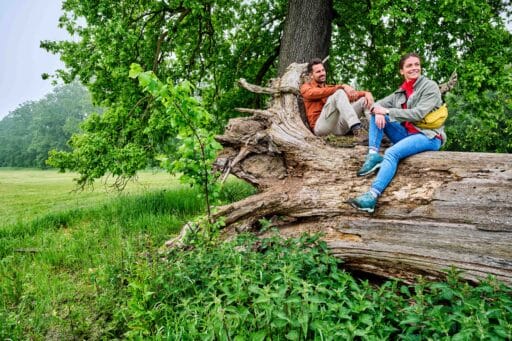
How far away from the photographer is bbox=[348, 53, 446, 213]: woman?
4262 millimetres

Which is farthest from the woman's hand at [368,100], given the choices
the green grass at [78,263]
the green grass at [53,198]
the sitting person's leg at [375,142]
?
the green grass at [53,198]

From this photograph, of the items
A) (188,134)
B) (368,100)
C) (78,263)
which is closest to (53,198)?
(78,263)

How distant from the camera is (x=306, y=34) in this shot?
731cm

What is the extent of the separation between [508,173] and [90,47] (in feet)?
28.9

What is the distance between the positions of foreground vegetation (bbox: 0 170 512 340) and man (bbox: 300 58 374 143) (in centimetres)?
218

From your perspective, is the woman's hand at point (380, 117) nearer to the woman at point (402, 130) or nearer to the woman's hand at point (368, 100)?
the woman at point (402, 130)

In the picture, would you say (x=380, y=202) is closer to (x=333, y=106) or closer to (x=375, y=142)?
(x=375, y=142)

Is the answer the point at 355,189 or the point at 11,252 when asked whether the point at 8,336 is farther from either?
the point at 355,189

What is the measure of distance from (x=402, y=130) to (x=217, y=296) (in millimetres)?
3186

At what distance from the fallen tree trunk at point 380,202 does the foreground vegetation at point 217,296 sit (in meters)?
0.34

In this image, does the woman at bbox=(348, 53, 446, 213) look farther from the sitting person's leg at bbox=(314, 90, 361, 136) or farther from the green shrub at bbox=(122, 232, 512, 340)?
the green shrub at bbox=(122, 232, 512, 340)

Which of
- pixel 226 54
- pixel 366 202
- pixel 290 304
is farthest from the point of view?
pixel 226 54

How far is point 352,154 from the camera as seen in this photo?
194 inches

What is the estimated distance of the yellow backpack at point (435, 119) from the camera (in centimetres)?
434
